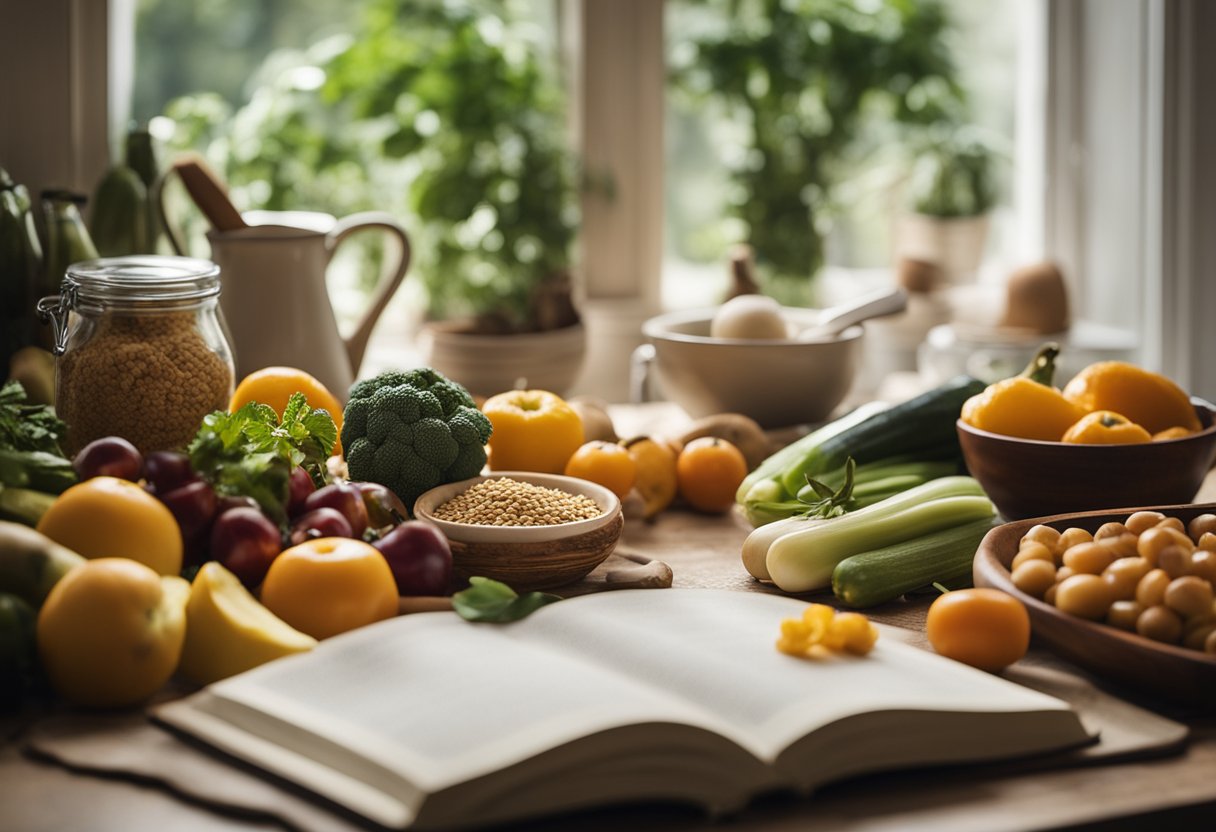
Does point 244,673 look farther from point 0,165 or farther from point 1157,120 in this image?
point 1157,120

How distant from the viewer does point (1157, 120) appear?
8.88 feet

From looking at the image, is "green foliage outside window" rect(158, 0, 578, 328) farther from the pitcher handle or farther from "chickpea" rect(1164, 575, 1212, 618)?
"chickpea" rect(1164, 575, 1212, 618)

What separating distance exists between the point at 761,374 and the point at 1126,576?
840 mm

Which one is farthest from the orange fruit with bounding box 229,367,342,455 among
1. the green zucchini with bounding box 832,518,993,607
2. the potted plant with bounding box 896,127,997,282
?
the potted plant with bounding box 896,127,997,282

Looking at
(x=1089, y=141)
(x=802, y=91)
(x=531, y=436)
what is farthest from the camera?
(x=1089, y=141)

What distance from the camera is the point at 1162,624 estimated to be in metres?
0.98

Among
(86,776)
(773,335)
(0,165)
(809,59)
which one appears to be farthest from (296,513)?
(809,59)

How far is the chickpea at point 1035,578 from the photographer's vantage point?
1076mm

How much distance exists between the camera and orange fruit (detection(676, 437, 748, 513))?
1.58 m

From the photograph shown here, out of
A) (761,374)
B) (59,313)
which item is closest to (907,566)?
(761,374)

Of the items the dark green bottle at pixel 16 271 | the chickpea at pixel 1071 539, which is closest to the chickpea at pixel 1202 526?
the chickpea at pixel 1071 539

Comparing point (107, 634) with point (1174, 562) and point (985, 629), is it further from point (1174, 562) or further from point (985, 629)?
point (1174, 562)

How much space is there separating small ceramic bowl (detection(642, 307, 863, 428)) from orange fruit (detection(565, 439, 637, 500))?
36 centimetres

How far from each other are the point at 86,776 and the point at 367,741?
209mm
